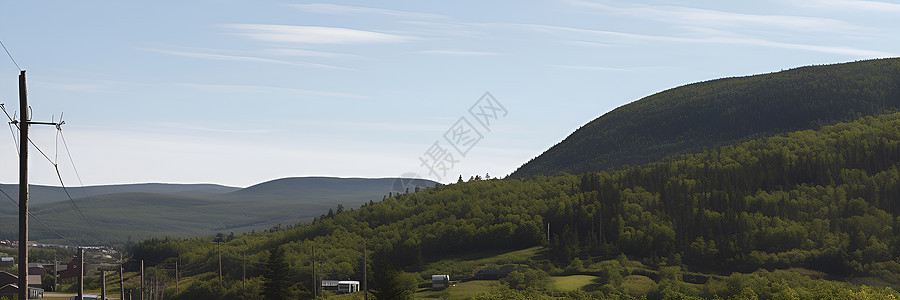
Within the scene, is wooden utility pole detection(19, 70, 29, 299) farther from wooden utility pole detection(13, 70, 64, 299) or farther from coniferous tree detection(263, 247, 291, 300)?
coniferous tree detection(263, 247, 291, 300)

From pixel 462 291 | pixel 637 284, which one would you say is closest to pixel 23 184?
pixel 462 291

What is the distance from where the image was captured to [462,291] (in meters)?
177

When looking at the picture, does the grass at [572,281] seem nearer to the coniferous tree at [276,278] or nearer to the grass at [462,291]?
the grass at [462,291]

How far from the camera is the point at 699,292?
174500 millimetres

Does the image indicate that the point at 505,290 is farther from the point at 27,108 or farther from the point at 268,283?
the point at 27,108

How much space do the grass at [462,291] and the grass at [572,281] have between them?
1281 centimetres

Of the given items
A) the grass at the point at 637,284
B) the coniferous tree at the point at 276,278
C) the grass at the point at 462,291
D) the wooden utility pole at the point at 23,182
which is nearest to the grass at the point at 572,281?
the grass at the point at 637,284

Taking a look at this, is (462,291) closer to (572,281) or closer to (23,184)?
(572,281)

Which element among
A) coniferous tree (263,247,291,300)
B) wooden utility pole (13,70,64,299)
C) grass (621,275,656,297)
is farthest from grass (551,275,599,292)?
wooden utility pole (13,70,64,299)

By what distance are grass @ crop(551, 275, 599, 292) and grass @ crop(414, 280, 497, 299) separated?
12.8 metres

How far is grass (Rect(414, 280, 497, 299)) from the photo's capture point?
6767 inches

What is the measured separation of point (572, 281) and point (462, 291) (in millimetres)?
22756

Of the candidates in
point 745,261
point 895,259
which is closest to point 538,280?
point 745,261

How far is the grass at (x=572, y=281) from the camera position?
577ft
